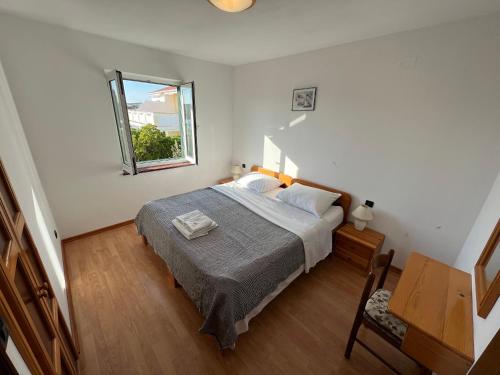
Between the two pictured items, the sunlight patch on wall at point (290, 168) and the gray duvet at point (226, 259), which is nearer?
the gray duvet at point (226, 259)

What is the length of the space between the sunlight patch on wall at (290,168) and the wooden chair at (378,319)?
180cm

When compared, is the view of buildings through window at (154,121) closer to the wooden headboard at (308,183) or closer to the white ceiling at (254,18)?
the white ceiling at (254,18)

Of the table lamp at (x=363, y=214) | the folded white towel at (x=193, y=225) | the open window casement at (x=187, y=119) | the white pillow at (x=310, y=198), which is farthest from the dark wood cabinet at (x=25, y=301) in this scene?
the table lamp at (x=363, y=214)

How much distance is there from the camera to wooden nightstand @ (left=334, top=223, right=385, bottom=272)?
2.22 m

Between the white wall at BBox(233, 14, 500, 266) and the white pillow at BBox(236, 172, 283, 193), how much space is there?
0.44m

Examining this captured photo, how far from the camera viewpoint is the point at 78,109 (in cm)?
238

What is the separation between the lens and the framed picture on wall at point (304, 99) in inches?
104

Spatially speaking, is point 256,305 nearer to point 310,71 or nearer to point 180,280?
point 180,280

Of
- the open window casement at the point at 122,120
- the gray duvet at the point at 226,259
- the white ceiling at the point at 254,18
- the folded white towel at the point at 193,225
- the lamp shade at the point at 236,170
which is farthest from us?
the lamp shade at the point at 236,170

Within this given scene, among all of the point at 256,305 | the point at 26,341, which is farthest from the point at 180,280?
the point at 26,341

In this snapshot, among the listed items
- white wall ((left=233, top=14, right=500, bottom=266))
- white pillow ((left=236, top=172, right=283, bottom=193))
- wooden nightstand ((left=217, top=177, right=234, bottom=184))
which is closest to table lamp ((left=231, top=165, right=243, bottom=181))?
wooden nightstand ((left=217, top=177, right=234, bottom=184))

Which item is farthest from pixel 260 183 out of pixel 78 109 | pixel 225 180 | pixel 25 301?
pixel 25 301

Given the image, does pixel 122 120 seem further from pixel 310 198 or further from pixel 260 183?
pixel 310 198

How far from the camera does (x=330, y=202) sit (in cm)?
249
